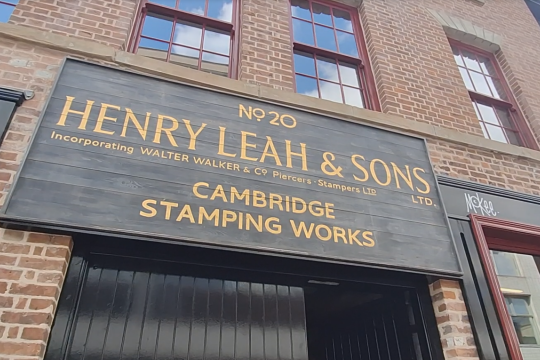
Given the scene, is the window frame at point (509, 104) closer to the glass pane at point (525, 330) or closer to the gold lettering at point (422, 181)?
the gold lettering at point (422, 181)

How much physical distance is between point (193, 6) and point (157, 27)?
0.72m

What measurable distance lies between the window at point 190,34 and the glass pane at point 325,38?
126 cm

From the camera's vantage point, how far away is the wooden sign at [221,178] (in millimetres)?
2906

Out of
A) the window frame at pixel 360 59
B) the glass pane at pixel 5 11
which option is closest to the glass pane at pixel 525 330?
the window frame at pixel 360 59

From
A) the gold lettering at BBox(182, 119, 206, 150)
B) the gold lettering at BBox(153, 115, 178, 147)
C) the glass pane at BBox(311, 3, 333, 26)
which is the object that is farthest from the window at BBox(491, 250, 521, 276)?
the gold lettering at BBox(153, 115, 178, 147)

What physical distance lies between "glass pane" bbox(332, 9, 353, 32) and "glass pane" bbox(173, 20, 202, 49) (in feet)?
7.32

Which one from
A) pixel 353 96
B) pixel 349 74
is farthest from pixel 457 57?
pixel 353 96

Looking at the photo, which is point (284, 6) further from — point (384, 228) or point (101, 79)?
point (384, 228)

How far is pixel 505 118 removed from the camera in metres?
6.26

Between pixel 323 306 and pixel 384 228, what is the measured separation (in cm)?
141

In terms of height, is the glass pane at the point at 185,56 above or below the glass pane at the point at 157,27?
below

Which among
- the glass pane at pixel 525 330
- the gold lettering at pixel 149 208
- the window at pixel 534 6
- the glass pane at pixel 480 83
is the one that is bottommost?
the gold lettering at pixel 149 208

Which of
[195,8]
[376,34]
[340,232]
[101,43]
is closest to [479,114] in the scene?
[376,34]

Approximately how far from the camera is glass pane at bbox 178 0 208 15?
17.5 feet
